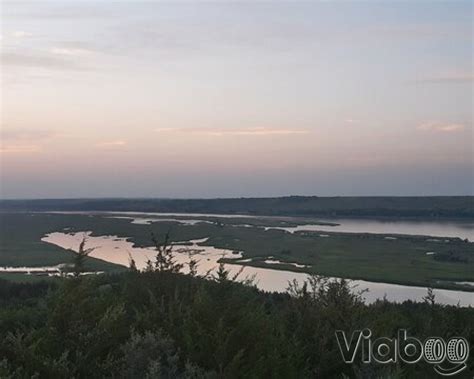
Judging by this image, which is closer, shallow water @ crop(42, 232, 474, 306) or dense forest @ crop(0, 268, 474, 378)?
dense forest @ crop(0, 268, 474, 378)

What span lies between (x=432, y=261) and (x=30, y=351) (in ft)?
113

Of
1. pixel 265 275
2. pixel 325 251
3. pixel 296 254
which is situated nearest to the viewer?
pixel 265 275

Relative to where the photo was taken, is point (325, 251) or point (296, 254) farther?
point (325, 251)

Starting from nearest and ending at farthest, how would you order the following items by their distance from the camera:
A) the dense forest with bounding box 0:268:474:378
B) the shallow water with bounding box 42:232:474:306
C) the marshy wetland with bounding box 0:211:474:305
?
the dense forest with bounding box 0:268:474:378, the shallow water with bounding box 42:232:474:306, the marshy wetland with bounding box 0:211:474:305

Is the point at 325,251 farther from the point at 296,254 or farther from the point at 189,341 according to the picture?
the point at 189,341

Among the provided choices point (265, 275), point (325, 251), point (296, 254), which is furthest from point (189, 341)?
point (325, 251)

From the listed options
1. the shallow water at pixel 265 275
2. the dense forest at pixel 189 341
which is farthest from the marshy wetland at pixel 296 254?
the dense forest at pixel 189 341

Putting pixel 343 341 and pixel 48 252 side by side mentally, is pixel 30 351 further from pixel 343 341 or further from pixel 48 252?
pixel 48 252

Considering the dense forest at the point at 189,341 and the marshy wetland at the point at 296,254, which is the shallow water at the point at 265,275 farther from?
the dense forest at the point at 189,341

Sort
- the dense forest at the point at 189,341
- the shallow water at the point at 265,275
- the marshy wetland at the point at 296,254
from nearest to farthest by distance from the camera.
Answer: the dense forest at the point at 189,341, the shallow water at the point at 265,275, the marshy wetland at the point at 296,254

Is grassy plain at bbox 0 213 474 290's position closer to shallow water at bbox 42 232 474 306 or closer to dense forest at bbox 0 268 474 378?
shallow water at bbox 42 232 474 306

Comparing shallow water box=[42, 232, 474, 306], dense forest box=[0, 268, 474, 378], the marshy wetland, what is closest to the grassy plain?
the marshy wetland

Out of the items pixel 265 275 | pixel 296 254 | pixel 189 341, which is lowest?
pixel 265 275

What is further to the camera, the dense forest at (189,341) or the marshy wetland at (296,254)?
the marshy wetland at (296,254)
